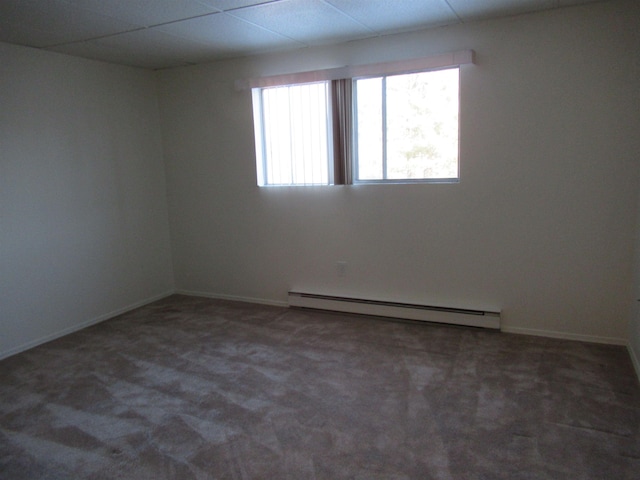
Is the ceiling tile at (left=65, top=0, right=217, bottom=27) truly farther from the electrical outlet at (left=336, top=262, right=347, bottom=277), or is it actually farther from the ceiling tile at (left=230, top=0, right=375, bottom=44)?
the electrical outlet at (left=336, top=262, right=347, bottom=277)

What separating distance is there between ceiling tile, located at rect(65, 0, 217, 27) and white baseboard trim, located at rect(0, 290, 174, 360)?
8.95 feet

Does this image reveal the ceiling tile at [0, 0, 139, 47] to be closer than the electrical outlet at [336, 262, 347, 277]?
Yes

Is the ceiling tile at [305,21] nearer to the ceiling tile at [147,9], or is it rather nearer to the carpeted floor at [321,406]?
the ceiling tile at [147,9]

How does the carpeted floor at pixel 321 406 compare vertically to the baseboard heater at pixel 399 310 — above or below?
below

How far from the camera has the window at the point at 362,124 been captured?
3.79 metres

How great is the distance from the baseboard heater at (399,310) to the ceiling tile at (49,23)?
9.21ft

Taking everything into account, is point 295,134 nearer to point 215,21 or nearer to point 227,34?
point 227,34

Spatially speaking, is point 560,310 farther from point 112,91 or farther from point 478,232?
point 112,91

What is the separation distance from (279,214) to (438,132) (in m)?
1.75

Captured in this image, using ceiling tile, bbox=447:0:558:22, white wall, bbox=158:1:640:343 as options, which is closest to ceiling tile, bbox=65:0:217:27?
white wall, bbox=158:1:640:343

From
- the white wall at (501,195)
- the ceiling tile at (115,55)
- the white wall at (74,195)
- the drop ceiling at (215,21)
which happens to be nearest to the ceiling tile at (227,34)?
the drop ceiling at (215,21)

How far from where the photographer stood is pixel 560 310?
3.58m

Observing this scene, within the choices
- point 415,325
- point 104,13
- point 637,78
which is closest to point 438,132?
point 637,78

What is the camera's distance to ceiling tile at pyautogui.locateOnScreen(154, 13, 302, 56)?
11.0 feet
